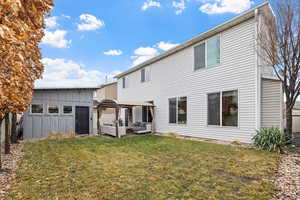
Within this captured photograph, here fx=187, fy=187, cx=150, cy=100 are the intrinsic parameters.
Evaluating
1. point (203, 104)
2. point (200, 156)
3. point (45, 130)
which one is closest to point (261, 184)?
point (200, 156)

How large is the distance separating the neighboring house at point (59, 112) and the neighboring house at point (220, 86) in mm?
4718

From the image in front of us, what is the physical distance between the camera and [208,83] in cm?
915

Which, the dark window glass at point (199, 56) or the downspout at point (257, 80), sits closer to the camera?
the downspout at point (257, 80)

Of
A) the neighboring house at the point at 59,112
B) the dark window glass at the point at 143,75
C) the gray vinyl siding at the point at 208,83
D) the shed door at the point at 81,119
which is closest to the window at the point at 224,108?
the gray vinyl siding at the point at 208,83

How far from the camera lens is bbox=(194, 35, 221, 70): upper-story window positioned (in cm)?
880

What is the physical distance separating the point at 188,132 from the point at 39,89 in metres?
8.90

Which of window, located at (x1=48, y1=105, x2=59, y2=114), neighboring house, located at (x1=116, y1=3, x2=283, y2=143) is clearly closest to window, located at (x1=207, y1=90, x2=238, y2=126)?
neighboring house, located at (x1=116, y1=3, x2=283, y2=143)

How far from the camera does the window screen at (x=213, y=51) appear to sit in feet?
28.8

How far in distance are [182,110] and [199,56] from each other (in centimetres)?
314

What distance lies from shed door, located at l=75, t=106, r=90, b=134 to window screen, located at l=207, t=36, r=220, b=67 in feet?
25.5

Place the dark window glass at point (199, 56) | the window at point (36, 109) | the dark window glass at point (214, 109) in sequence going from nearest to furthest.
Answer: the dark window glass at point (214, 109)
the dark window glass at point (199, 56)
the window at point (36, 109)

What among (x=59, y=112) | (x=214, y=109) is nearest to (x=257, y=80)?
(x=214, y=109)

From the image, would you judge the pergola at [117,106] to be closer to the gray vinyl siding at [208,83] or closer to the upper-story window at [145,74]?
the gray vinyl siding at [208,83]

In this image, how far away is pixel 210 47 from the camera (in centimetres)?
913
